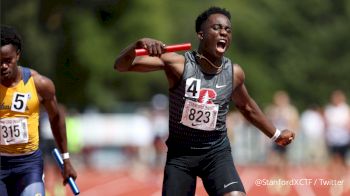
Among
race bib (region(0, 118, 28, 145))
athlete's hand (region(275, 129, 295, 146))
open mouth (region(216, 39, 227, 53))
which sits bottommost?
athlete's hand (region(275, 129, 295, 146))

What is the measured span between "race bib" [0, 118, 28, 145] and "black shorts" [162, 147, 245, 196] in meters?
1.16

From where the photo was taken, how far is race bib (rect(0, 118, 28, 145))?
7.97 meters

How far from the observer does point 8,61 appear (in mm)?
7867

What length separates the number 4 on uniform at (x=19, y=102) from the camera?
7957mm

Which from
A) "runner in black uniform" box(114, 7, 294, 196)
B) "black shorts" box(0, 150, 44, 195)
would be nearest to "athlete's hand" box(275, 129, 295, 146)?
"runner in black uniform" box(114, 7, 294, 196)

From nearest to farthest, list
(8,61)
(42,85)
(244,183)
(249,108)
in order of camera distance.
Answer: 1. (8,61)
2. (42,85)
3. (249,108)
4. (244,183)

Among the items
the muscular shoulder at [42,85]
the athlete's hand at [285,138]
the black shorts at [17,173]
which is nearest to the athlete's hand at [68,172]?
the black shorts at [17,173]

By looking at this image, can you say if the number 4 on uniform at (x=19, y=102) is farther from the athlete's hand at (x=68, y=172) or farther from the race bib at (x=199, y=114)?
the race bib at (x=199, y=114)

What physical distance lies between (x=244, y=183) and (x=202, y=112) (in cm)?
1355

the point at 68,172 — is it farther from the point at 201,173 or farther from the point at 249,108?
the point at 249,108

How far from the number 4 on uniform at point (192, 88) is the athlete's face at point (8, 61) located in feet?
4.40

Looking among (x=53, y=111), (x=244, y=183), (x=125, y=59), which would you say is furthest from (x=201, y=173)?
(x=244, y=183)

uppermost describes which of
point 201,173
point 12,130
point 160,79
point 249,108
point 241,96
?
point 241,96

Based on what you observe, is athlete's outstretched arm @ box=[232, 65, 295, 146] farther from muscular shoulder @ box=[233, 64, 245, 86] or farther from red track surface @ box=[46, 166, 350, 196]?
red track surface @ box=[46, 166, 350, 196]
